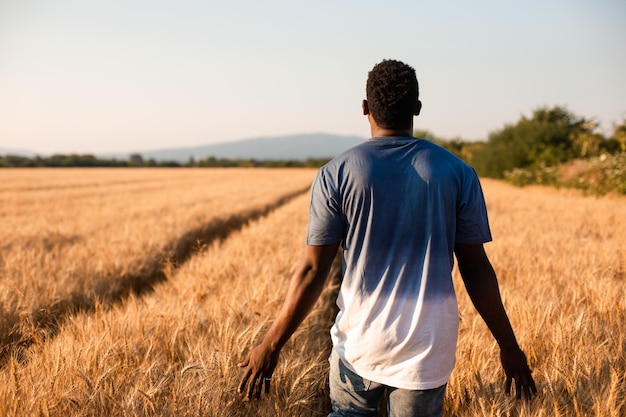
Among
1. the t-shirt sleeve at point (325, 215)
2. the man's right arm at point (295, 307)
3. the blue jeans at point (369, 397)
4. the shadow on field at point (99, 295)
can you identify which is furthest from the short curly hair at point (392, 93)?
the shadow on field at point (99, 295)

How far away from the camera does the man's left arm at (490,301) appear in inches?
59.7

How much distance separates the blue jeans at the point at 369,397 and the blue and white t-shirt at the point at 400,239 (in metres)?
0.06

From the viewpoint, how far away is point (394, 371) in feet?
4.72

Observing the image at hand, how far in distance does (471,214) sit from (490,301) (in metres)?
0.35

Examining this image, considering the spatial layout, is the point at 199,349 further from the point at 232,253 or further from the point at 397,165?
the point at 232,253

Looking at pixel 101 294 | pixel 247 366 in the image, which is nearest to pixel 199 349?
pixel 247 366

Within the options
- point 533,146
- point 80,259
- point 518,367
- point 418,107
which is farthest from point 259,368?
point 533,146

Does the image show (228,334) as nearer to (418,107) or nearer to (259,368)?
(259,368)

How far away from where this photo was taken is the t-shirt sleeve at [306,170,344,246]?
144 cm

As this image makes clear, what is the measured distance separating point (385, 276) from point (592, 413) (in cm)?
134

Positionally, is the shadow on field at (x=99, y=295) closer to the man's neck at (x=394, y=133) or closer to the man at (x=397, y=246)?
the man at (x=397, y=246)

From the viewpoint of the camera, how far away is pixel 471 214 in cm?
143

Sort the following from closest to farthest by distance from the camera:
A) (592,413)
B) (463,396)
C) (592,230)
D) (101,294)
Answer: (592,413) < (463,396) < (101,294) < (592,230)

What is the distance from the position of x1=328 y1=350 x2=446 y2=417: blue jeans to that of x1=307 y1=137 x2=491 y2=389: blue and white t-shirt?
0.06m
